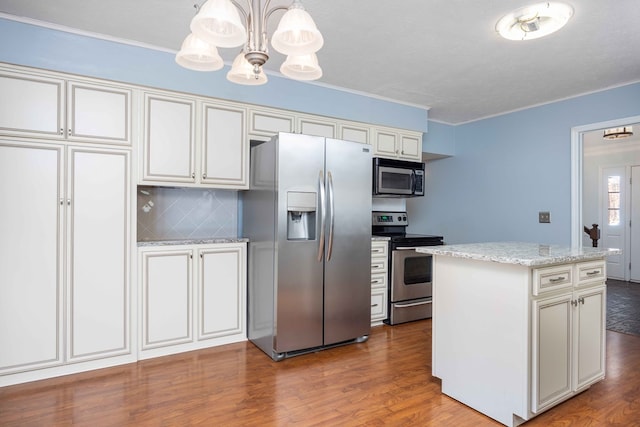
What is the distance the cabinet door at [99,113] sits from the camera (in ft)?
8.36

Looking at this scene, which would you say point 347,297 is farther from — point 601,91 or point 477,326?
point 601,91

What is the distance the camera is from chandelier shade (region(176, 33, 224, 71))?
1.69 meters

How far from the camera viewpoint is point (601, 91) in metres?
3.57

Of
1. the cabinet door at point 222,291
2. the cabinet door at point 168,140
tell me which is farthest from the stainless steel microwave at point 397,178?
the cabinet door at point 168,140

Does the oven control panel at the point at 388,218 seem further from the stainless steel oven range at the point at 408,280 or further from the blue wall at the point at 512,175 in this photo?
the blue wall at the point at 512,175

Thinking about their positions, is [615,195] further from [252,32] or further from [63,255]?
[63,255]

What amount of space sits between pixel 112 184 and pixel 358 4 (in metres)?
2.06

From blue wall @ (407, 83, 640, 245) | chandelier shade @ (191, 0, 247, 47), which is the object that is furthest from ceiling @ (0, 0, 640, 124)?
chandelier shade @ (191, 0, 247, 47)

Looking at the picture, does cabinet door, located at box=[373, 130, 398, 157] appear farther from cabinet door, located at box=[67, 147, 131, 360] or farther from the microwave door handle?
cabinet door, located at box=[67, 147, 131, 360]

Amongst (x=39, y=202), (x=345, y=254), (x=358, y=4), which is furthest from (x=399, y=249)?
(x=39, y=202)

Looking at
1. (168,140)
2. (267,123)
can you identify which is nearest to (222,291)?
(168,140)

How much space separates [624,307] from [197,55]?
210 inches

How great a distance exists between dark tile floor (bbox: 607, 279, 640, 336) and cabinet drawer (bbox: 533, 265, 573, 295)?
225 centimetres

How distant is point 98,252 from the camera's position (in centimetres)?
264
